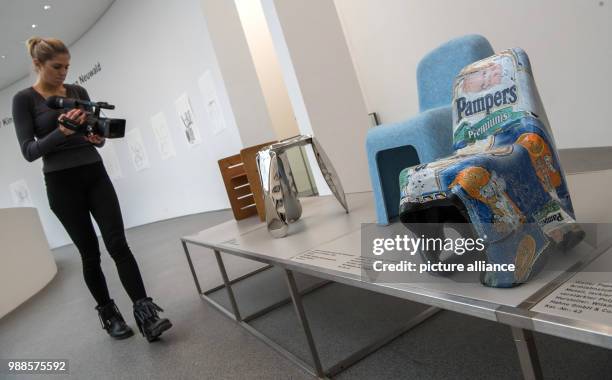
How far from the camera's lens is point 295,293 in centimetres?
141

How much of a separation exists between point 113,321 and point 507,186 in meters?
2.04

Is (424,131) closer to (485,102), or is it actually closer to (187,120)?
(485,102)

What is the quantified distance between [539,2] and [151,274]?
348cm

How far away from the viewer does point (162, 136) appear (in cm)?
775

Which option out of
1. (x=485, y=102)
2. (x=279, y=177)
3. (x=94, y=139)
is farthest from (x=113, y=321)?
(x=485, y=102)

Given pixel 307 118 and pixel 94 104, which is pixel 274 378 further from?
pixel 307 118

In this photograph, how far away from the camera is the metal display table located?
653mm

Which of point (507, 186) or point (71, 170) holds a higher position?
point (71, 170)

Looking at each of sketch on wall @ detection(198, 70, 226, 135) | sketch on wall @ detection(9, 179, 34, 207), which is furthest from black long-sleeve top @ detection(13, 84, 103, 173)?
sketch on wall @ detection(9, 179, 34, 207)

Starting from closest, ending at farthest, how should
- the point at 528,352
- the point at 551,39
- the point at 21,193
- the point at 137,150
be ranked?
the point at 528,352 < the point at 551,39 < the point at 137,150 < the point at 21,193

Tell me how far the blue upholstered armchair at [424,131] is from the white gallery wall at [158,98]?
4.24 meters

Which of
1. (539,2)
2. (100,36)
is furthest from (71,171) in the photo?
(100,36)

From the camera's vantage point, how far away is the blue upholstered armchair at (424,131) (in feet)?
4.09

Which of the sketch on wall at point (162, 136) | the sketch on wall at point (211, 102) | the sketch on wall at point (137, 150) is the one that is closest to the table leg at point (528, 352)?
the sketch on wall at point (211, 102)
